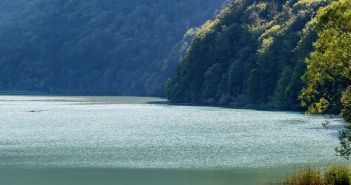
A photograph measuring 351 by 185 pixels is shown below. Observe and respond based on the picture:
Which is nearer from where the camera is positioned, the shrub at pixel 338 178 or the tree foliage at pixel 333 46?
the shrub at pixel 338 178

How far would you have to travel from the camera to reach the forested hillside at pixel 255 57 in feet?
500

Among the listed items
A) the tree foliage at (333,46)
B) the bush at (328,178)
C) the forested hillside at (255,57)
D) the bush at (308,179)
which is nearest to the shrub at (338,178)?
the bush at (328,178)

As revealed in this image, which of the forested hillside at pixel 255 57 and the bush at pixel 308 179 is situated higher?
the forested hillside at pixel 255 57

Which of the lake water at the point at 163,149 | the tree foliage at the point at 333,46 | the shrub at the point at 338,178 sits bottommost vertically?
the lake water at the point at 163,149

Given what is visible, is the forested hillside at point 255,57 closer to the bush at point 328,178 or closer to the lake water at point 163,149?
the lake water at point 163,149

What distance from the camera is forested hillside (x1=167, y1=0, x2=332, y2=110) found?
152m

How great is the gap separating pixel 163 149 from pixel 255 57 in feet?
336

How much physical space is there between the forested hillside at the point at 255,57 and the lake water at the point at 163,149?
1145 inches

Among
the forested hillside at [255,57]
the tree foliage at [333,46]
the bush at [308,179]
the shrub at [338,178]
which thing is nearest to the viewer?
the shrub at [338,178]

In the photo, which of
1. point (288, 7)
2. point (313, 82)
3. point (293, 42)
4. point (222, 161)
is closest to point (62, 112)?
point (293, 42)

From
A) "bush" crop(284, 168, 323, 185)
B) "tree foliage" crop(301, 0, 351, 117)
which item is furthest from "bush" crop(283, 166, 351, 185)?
"tree foliage" crop(301, 0, 351, 117)

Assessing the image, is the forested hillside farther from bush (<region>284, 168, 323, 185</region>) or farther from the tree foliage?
bush (<region>284, 168, 323, 185</region>)

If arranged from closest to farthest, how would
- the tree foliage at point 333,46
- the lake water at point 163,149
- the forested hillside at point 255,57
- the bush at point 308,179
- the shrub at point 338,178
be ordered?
1. the shrub at point 338,178
2. the tree foliage at point 333,46
3. the bush at point 308,179
4. the lake water at point 163,149
5. the forested hillside at point 255,57

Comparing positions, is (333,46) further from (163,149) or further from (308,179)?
(163,149)
